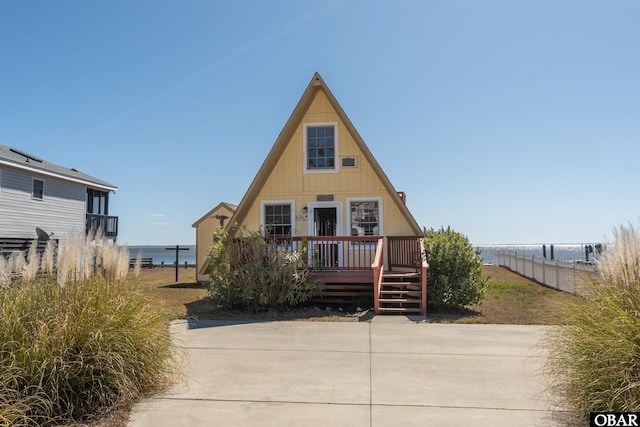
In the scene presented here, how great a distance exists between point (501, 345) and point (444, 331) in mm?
1368

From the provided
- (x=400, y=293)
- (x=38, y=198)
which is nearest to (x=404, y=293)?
(x=400, y=293)

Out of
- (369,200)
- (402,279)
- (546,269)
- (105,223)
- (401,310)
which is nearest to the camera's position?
(401,310)

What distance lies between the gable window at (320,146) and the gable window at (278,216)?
147 cm

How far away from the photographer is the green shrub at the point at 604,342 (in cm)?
362

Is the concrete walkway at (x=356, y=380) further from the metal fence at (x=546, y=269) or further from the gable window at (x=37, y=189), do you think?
the gable window at (x=37, y=189)

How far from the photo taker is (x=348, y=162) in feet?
45.8

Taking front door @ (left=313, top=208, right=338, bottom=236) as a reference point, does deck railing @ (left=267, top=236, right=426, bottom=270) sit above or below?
below

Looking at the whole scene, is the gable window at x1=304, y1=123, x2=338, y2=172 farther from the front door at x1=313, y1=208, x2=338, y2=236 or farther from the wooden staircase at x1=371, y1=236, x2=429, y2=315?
the wooden staircase at x1=371, y1=236, x2=429, y2=315

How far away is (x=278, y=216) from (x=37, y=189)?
49.1 ft

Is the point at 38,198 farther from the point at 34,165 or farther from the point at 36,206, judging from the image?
the point at 34,165

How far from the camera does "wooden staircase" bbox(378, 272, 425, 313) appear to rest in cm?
1059

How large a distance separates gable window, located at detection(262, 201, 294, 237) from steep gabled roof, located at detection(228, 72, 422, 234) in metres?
0.59

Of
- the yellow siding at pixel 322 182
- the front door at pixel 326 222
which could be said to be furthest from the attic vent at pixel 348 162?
the front door at pixel 326 222

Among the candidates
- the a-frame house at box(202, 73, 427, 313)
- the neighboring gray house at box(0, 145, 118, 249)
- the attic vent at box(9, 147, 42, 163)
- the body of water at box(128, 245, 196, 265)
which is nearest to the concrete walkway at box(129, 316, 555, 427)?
the body of water at box(128, 245, 196, 265)
